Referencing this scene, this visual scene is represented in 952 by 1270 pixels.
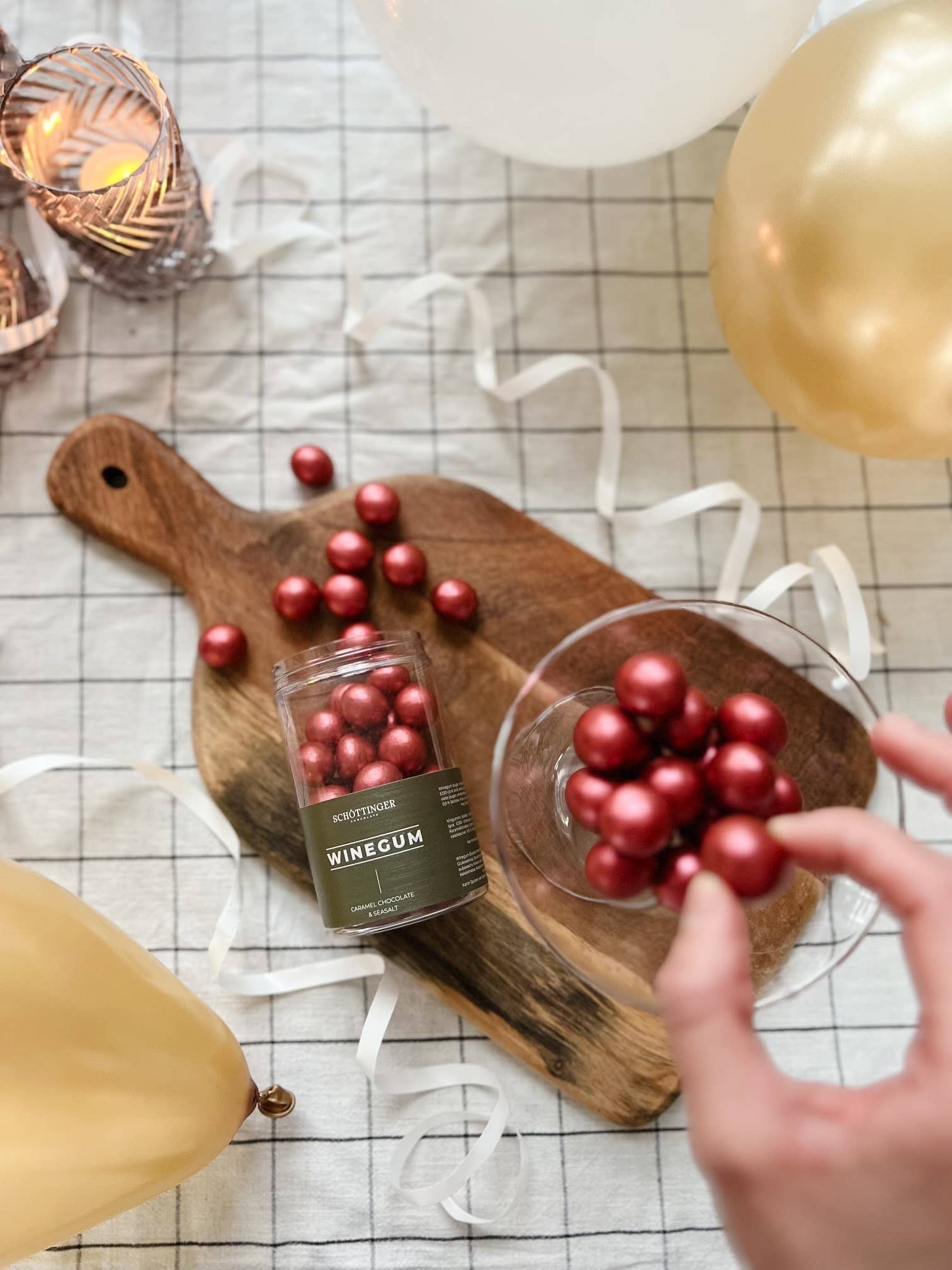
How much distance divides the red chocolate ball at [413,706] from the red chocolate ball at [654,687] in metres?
0.22

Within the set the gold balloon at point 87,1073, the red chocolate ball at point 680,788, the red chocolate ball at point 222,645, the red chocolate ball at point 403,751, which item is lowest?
the gold balloon at point 87,1073

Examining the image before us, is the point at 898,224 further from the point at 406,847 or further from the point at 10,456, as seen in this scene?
the point at 10,456

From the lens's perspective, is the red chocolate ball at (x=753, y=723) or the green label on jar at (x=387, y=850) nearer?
the red chocolate ball at (x=753, y=723)

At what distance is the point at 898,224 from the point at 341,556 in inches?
18.0

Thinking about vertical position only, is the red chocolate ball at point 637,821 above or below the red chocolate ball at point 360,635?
above

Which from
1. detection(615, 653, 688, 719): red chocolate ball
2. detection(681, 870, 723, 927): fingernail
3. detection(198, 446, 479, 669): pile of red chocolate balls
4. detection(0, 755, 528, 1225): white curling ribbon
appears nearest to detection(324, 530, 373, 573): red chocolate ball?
detection(198, 446, 479, 669): pile of red chocolate balls

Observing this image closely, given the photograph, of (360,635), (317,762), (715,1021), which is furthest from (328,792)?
(715,1021)

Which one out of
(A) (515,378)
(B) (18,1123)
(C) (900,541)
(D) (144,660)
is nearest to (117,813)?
(D) (144,660)

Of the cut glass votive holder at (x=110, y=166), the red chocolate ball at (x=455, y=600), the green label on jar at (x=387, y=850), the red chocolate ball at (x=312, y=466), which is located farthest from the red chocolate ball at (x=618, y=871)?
the cut glass votive holder at (x=110, y=166)

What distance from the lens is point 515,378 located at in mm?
896

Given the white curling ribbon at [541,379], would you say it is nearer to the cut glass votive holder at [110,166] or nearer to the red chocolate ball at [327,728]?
the cut glass votive holder at [110,166]

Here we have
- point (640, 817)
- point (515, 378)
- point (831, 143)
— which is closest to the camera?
point (640, 817)

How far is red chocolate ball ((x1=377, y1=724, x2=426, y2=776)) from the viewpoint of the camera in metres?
0.74

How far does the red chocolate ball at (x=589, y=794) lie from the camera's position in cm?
58
